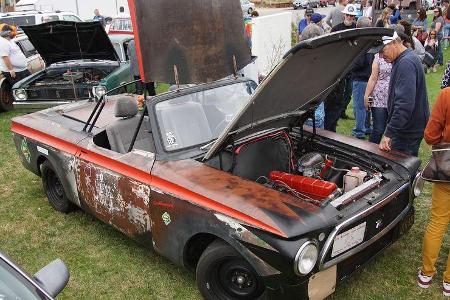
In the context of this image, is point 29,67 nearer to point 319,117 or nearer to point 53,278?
point 319,117

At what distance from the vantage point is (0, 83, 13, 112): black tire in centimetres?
925

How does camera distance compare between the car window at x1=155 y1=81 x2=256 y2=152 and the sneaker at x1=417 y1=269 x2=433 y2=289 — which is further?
the car window at x1=155 y1=81 x2=256 y2=152

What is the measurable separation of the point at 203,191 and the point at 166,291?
40.3 inches

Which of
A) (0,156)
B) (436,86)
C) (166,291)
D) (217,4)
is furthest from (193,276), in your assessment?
(436,86)

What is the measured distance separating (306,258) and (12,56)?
836cm

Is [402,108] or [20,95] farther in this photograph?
[20,95]

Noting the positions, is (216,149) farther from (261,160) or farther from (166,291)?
(166,291)

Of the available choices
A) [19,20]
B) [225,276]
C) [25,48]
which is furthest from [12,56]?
[225,276]

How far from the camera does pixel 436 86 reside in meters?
10.0

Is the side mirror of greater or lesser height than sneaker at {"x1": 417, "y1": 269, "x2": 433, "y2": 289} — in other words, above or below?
above

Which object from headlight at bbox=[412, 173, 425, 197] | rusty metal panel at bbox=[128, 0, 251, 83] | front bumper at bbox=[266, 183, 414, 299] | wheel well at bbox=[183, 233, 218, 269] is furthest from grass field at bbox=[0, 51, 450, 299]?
rusty metal panel at bbox=[128, 0, 251, 83]

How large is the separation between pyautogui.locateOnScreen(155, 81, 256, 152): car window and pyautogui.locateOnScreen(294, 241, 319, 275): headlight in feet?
4.37

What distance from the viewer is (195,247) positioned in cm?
345

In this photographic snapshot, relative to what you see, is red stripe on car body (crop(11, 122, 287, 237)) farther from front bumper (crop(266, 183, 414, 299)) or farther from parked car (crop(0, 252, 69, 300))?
parked car (crop(0, 252, 69, 300))
